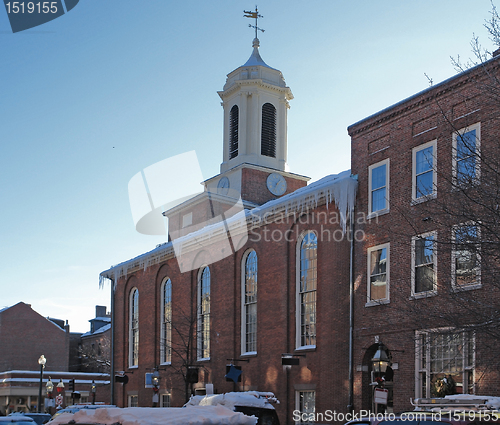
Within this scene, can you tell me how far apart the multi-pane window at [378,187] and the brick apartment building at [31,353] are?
45331 mm

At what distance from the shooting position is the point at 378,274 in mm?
24812

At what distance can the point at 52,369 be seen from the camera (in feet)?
240

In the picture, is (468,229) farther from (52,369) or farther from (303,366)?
(52,369)

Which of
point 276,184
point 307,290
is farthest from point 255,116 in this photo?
point 307,290

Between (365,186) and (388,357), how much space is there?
6.38m

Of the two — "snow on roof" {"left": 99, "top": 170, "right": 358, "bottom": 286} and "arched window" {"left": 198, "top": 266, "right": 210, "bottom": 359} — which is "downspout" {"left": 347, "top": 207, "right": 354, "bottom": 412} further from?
"arched window" {"left": 198, "top": 266, "right": 210, "bottom": 359}

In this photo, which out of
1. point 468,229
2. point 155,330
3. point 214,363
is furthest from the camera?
point 155,330

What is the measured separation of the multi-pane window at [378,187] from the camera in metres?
25.0

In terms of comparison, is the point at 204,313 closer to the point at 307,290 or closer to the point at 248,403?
the point at 307,290

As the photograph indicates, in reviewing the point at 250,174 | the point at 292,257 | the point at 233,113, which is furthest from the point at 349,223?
the point at 233,113

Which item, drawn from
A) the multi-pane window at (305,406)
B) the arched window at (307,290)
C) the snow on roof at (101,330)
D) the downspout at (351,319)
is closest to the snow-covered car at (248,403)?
the downspout at (351,319)

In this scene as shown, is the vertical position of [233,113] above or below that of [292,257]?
above

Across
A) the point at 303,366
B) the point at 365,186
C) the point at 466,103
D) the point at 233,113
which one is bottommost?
the point at 303,366

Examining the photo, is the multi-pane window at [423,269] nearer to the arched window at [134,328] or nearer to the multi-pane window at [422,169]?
the multi-pane window at [422,169]
